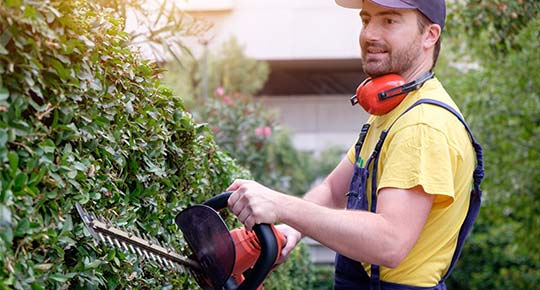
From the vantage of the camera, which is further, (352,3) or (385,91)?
(352,3)

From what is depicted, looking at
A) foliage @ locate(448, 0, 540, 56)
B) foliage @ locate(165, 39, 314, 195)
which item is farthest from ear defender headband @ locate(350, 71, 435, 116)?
foliage @ locate(165, 39, 314, 195)

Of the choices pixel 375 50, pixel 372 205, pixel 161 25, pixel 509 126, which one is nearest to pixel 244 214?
pixel 372 205

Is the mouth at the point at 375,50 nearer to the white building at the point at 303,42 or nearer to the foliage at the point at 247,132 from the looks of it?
the foliage at the point at 247,132

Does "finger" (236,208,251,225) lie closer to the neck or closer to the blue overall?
the blue overall

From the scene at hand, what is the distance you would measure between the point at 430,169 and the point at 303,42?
2009 cm

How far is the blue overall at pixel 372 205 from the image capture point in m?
2.49

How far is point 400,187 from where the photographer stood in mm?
2283

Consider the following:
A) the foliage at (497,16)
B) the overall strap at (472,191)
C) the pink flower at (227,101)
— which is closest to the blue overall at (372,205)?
the overall strap at (472,191)

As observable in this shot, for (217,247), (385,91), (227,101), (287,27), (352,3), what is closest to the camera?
(217,247)

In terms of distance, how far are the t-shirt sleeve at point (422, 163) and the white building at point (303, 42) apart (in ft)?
60.5

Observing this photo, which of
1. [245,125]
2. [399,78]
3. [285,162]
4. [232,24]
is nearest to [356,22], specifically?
[232,24]

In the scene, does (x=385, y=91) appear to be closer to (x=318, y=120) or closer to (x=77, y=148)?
(x=77, y=148)

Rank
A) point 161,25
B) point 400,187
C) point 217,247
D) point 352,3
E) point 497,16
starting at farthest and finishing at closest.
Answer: point 497,16, point 161,25, point 352,3, point 217,247, point 400,187

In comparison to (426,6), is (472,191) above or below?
below
